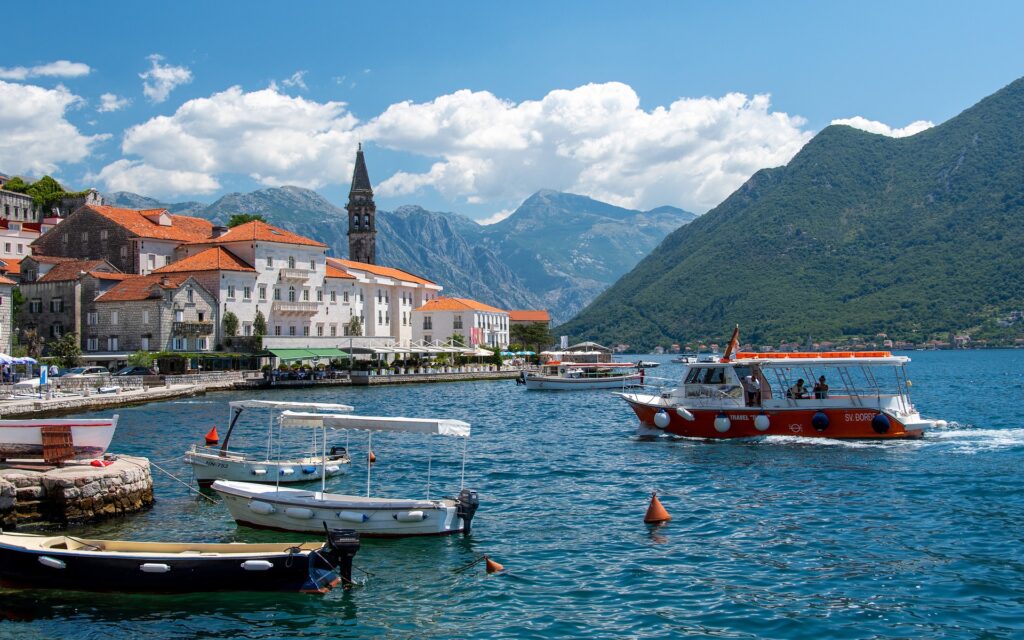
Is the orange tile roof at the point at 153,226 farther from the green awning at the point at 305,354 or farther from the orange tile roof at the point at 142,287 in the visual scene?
the green awning at the point at 305,354

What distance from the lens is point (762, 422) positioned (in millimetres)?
33938

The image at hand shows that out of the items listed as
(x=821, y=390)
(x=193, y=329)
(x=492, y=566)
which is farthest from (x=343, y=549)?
(x=193, y=329)

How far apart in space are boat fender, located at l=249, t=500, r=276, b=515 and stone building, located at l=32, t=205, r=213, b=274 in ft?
230

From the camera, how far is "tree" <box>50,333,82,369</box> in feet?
227

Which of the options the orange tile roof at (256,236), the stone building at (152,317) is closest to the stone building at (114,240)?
the orange tile roof at (256,236)

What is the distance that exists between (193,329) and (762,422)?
55.6 meters

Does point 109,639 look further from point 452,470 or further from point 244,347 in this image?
point 244,347

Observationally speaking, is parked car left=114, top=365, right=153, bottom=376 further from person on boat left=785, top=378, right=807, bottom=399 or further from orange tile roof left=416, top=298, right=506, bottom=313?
person on boat left=785, top=378, right=807, bottom=399

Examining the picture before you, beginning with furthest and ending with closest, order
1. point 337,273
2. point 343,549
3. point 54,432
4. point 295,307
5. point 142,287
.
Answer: point 337,273, point 295,307, point 142,287, point 54,432, point 343,549

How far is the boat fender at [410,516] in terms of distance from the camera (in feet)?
61.2

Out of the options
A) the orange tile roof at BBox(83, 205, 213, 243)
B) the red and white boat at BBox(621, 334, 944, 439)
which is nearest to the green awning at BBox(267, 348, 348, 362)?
the orange tile roof at BBox(83, 205, 213, 243)

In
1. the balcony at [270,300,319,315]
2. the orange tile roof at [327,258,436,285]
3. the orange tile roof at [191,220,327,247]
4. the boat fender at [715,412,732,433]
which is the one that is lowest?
the boat fender at [715,412,732,433]

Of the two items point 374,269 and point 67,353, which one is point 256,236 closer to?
point 67,353

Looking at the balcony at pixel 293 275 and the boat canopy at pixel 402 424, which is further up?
the balcony at pixel 293 275
